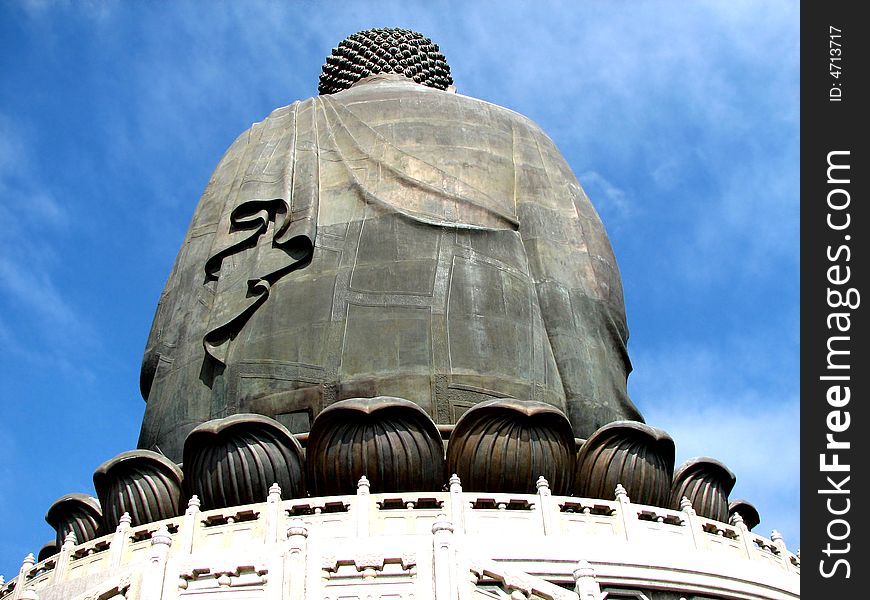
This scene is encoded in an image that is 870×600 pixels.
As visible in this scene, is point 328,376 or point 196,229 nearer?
point 328,376

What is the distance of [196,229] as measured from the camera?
593 inches

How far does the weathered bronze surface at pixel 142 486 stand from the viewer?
1136cm

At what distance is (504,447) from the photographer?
1110 centimetres

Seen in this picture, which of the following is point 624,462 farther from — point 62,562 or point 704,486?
point 62,562

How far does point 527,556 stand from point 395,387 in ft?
9.48

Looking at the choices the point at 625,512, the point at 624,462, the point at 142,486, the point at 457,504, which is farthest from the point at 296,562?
the point at 624,462

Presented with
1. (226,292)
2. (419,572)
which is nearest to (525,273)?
(226,292)

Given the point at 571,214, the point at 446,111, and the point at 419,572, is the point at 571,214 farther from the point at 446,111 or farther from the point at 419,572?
the point at 419,572

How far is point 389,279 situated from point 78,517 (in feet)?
12.5

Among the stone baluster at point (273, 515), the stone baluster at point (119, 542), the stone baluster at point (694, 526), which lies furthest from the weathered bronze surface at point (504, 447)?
the stone baluster at point (119, 542)

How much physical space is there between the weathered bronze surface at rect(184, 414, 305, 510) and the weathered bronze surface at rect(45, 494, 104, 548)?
1.43 metres

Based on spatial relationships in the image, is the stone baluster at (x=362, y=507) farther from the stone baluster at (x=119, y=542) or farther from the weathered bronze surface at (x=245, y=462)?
the stone baluster at (x=119, y=542)

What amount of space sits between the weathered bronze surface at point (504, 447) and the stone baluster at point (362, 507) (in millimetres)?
1065

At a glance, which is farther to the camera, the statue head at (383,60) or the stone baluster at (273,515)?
the statue head at (383,60)
